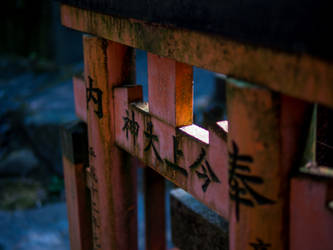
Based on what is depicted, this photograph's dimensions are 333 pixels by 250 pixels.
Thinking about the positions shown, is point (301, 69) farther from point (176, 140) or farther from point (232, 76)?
point (176, 140)

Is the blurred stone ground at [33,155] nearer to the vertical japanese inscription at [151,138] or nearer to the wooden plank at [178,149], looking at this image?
the wooden plank at [178,149]

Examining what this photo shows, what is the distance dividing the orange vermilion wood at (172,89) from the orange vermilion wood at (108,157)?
19.0 inches

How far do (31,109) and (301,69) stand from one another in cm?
925

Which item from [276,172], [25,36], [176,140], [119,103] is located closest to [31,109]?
[25,36]

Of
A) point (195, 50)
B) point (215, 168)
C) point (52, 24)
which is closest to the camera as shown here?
point (195, 50)

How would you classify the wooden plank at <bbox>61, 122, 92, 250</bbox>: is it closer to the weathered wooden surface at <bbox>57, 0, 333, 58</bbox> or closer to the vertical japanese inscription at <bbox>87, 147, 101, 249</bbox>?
the vertical japanese inscription at <bbox>87, 147, 101, 249</bbox>

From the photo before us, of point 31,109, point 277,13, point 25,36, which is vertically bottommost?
point 31,109

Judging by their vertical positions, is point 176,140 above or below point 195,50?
below

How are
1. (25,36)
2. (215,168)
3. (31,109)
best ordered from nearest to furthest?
(215,168) < (31,109) < (25,36)

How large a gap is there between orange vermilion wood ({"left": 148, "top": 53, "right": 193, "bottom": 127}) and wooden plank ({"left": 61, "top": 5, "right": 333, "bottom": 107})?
11 cm

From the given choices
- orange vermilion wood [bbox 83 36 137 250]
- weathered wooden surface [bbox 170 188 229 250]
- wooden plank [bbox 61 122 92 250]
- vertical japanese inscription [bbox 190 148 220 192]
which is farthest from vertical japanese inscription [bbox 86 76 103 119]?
weathered wooden surface [bbox 170 188 229 250]

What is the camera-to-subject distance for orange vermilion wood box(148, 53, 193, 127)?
2.08m

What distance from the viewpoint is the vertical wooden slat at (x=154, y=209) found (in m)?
3.96

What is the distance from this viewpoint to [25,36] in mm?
14477
